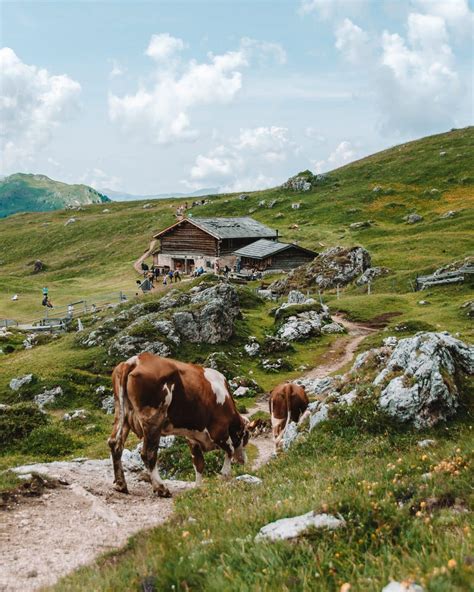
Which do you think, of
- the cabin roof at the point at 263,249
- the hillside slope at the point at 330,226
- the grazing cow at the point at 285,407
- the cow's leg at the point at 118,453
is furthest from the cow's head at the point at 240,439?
the cabin roof at the point at 263,249

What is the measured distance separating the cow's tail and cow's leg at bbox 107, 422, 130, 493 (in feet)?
0.12

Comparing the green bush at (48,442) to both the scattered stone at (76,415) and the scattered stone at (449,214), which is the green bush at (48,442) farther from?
the scattered stone at (449,214)

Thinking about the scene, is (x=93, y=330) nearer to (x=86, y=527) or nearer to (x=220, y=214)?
(x=86, y=527)

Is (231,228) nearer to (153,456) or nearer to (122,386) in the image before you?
(122,386)

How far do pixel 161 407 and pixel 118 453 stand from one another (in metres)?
1.37

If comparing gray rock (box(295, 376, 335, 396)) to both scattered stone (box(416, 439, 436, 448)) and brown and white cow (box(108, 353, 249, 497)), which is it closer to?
brown and white cow (box(108, 353, 249, 497))

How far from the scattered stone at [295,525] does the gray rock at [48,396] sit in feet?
67.4

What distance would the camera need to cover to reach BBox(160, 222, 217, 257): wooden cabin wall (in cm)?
7806

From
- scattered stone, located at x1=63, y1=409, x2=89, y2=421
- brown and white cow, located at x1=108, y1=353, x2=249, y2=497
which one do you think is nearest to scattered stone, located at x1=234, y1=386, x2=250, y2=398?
scattered stone, located at x1=63, y1=409, x2=89, y2=421

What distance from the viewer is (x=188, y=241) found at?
81.3 meters

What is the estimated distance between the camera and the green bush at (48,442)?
17438mm

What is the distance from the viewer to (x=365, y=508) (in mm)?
6117

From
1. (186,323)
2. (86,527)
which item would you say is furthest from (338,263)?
(86,527)

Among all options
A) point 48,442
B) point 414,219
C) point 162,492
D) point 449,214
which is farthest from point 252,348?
point 414,219
